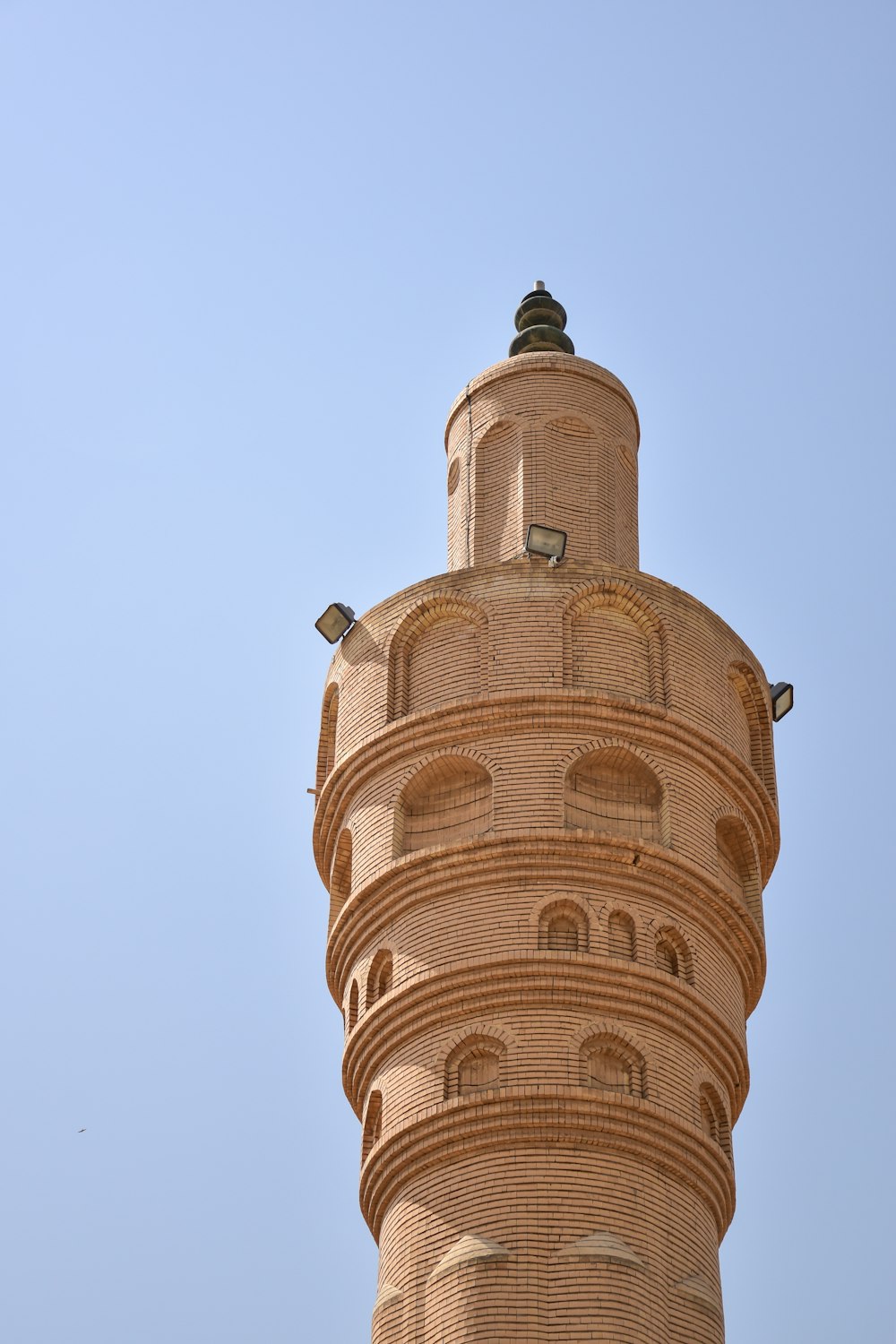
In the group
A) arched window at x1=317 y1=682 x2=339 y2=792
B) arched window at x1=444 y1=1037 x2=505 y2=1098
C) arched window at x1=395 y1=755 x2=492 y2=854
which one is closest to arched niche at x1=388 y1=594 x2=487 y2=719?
arched window at x1=395 y1=755 x2=492 y2=854

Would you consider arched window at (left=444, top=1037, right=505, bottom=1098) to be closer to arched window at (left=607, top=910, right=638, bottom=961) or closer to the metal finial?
arched window at (left=607, top=910, right=638, bottom=961)

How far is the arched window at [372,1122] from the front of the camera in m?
17.1

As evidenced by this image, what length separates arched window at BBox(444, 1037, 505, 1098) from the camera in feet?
54.0

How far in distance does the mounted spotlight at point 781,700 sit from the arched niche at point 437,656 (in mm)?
2676

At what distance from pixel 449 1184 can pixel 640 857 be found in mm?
2841

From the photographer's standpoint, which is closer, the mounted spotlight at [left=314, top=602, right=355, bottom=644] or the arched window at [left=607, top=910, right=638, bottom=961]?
the arched window at [left=607, top=910, right=638, bottom=961]

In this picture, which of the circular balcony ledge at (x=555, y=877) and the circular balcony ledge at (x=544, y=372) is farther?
the circular balcony ledge at (x=544, y=372)

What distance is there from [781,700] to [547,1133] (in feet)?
16.8

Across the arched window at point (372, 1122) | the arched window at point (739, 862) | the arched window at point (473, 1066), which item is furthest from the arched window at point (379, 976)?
the arched window at point (739, 862)

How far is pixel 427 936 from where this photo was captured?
56.5 ft

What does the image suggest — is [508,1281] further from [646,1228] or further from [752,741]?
[752,741]

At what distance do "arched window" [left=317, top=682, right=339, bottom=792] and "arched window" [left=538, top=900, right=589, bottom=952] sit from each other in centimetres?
318

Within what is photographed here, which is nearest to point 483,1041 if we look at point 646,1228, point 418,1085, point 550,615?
point 418,1085

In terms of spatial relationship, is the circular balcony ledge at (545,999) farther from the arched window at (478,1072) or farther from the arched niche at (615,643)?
the arched niche at (615,643)
